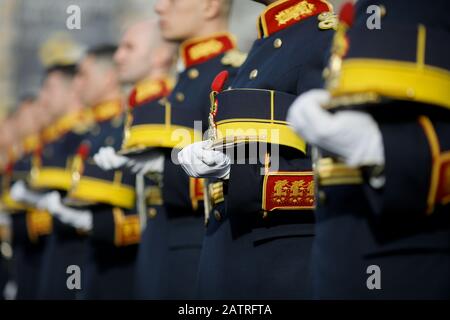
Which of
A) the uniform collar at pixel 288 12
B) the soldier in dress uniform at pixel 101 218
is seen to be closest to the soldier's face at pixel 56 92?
the soldier in dress uniform at pixel 101 218

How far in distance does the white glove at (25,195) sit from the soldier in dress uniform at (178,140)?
2812mm

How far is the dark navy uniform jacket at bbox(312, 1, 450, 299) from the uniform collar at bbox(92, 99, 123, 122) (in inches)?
182

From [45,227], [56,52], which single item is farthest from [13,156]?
[45,227]

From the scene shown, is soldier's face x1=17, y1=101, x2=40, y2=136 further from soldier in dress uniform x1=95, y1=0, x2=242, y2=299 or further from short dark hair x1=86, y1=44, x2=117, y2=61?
soldier in dress uniform x1=95, y1=0, x2=242, y2=299

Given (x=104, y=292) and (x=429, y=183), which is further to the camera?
(x=104, y=292)

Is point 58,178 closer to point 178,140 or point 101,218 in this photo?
point 101,218

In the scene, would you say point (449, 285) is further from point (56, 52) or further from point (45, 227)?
point (56, 52)

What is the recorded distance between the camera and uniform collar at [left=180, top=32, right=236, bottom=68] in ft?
18.1

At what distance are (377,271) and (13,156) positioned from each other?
835 centimetres

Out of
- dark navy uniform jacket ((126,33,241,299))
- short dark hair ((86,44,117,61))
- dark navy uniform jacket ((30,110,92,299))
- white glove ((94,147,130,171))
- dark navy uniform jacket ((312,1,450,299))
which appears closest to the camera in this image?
dark navy uniform jacket ((312,1,450,299))

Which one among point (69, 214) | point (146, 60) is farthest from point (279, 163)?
point (69, 214)

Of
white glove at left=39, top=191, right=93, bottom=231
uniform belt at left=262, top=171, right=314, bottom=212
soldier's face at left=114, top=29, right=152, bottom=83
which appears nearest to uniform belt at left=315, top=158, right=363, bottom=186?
uniform belt at left=262, top=171, right=314, bottom=212

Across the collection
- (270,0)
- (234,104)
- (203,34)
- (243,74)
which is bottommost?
(234,104)
